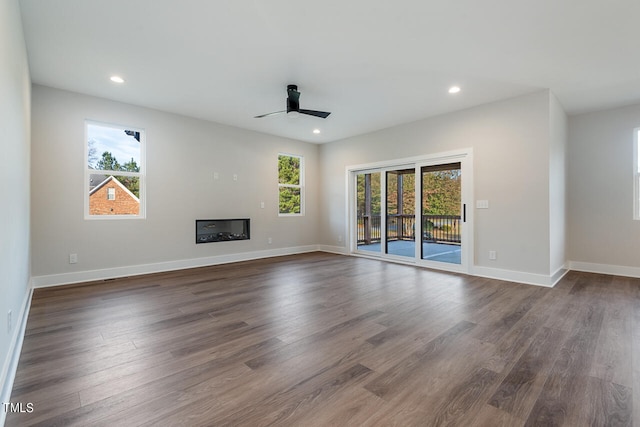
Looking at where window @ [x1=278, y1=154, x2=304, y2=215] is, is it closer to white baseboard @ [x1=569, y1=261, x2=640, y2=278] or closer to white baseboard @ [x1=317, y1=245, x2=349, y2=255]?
white baseboard @ [x1=317, y1=245, x2=349, y2=255]

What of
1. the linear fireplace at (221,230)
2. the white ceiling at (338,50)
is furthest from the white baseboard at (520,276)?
the linear fireplace at (221,230)

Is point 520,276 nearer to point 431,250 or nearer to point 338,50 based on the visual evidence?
point 431,250

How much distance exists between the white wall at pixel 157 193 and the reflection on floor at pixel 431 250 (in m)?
Answer: 2.25

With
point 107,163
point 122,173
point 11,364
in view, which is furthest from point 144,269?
point 11,364

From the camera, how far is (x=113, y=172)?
4.61 meters

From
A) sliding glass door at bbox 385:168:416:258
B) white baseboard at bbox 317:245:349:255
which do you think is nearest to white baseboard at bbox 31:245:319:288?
white baseboard at bbox 317:245:349:255

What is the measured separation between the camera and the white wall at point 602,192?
4621 mm

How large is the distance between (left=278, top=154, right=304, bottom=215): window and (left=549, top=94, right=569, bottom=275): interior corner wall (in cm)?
478

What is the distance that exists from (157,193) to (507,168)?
5574 millimetres

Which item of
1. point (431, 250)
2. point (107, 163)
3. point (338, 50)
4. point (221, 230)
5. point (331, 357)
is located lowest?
point (331, 357)

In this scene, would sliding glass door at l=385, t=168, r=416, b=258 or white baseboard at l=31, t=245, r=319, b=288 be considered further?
sliding glass door at l=385, t=168, r=416, b=258

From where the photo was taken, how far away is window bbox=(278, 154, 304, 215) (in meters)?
6.83

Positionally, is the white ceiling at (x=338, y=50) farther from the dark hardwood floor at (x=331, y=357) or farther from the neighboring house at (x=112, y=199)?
the dark hardwood floor at (x=331, y=357)

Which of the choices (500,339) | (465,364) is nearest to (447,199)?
(500,339)
